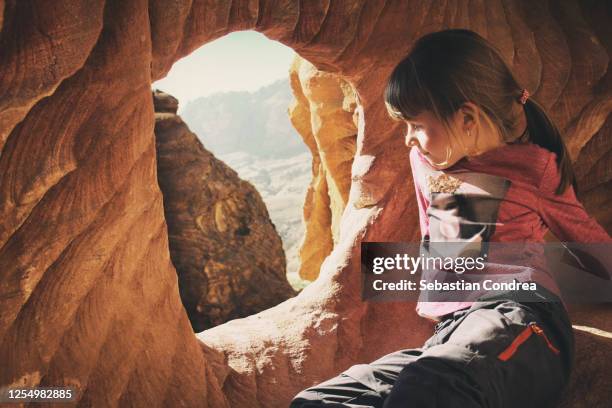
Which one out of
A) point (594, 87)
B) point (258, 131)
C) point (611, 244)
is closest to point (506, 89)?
point (611, 244)

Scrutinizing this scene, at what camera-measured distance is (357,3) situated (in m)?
2.73

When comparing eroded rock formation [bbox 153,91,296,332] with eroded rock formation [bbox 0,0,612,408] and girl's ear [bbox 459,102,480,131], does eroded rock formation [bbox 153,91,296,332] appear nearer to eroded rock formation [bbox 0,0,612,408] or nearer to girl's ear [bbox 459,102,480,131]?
eroded rock formation [bbox 0,0,612,408]

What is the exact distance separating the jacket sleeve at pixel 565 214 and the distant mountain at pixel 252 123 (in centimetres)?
5080

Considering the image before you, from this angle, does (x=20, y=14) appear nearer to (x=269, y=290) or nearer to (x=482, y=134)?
(x=482, y=134)

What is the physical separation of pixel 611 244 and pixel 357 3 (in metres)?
1.52

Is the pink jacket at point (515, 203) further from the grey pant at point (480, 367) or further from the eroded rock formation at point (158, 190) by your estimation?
the eroded rock formation at point (158, 190)

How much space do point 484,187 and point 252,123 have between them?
62050mm

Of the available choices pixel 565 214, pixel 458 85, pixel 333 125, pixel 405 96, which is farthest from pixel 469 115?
pixel 333 125

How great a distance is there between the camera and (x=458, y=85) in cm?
180

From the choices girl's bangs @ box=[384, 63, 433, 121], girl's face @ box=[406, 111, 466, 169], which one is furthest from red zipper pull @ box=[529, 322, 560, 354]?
girl's bangs @ box=[384, 63, 433, 121]

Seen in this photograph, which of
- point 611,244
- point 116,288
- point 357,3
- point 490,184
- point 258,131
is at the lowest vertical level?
point 116,288

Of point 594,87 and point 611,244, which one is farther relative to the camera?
point 594,87

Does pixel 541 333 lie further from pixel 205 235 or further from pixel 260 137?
pixel 260 137

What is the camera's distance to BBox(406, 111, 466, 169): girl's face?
6.04ft
